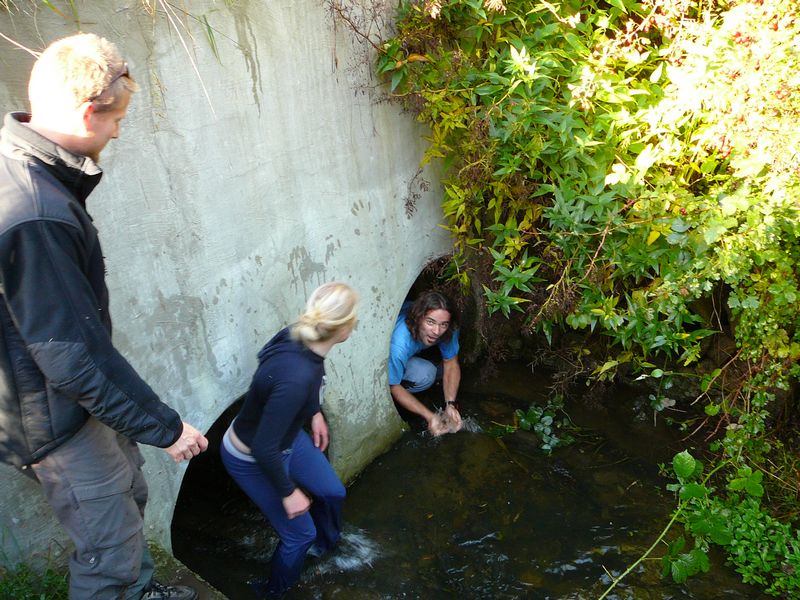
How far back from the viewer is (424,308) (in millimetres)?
4484

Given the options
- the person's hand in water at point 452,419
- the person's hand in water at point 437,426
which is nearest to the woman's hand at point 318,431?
the person's hand in water at point 437,426

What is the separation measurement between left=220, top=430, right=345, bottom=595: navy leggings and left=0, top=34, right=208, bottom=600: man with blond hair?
963 mm

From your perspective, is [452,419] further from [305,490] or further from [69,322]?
[69,322]

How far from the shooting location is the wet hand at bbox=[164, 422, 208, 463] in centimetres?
226

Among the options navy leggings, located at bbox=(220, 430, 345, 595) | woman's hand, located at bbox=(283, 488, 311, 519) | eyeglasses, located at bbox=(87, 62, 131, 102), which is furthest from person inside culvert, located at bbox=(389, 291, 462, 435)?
eyeglasses, located at bbox=(87, 62, 131, 102)

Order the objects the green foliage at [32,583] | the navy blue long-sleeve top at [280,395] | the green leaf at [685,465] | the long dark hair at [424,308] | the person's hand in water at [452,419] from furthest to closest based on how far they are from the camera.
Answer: the person's hand in water at [452,419] < the long dark hair at [424,308] < the green leaf at [685,465] < the navy blue long-sleeve top at [280,395] < the green foliage at [32,583]

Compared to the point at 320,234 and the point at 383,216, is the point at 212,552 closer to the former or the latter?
the point at 320,234

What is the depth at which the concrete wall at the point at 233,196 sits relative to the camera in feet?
8.74

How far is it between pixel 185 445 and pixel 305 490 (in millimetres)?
1439

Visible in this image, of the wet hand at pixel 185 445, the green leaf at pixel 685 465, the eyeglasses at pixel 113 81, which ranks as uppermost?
the eyeglasses at pixel 113 81

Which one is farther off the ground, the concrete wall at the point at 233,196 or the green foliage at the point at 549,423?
the concrete wall at the point at 233,196

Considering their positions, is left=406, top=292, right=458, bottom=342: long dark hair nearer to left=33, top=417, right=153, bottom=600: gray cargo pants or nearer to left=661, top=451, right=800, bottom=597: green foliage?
left=661, top=451, right=800, bottom=597: green foliage

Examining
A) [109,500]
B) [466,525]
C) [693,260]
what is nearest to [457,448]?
[466,525]

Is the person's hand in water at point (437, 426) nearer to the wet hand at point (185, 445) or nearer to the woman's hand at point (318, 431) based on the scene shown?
the woman's hand at point (318, 431)
